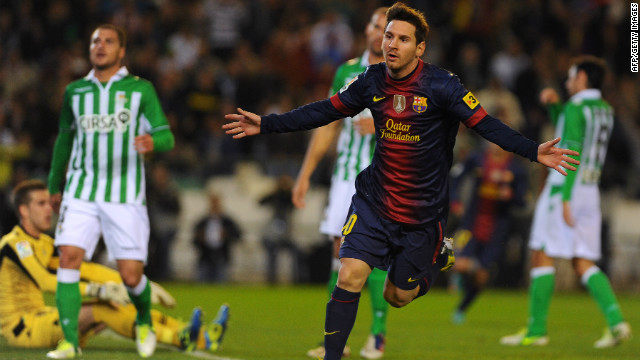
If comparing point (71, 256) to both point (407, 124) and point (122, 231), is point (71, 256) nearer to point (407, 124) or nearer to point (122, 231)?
point (122, 231)

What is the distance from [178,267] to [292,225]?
6.46 feet

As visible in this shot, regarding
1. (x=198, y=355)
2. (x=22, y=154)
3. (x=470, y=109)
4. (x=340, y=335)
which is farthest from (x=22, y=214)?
(x=22, y=154)

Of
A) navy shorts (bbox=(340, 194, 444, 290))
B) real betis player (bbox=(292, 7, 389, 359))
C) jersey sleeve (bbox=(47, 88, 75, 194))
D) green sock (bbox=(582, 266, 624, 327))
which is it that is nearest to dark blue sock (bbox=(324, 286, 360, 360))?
navy shorts (bbox=(340, 194, 444, 290))

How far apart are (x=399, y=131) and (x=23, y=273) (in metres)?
3.32

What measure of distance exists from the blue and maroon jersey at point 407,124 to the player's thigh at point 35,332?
277 centimetres

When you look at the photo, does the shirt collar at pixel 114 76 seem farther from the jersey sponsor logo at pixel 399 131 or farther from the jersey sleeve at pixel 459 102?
the jersey sleeve at pixel 459 102

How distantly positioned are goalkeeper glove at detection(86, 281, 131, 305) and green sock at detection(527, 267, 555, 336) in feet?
12.1

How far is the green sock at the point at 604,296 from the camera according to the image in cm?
917

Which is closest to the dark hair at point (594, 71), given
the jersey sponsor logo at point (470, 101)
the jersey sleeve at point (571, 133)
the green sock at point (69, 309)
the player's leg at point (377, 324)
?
the jersey sleeve at point (571, 133)

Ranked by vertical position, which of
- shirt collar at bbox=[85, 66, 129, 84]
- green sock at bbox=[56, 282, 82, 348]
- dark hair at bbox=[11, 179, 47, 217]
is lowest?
green sock at bbox=[56, 282, 82, 348]

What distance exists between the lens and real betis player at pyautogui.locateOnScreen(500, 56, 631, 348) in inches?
363

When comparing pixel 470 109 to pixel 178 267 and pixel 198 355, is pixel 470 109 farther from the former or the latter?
pixel 178 267

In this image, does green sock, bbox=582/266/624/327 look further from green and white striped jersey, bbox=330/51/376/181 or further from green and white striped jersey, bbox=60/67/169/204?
green and white striped jersey, bbox=60/67/169/204

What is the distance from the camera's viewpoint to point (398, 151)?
6.42 metres
